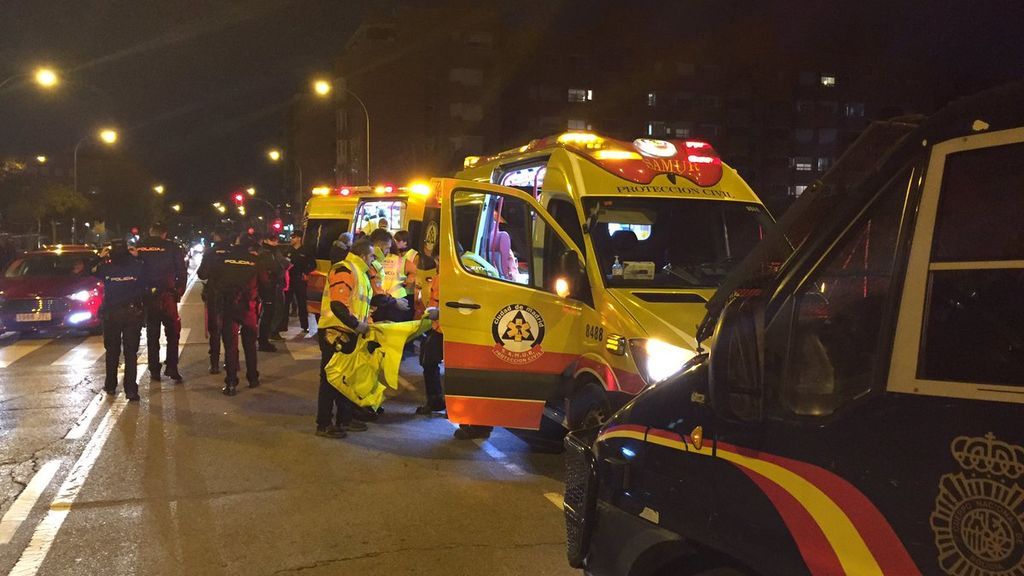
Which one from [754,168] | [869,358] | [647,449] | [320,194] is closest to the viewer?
[869,358]

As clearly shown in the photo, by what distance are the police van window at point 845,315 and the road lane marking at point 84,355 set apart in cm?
1080

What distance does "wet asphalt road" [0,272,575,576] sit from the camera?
14.6 ft

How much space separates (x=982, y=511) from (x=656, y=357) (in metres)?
3.34

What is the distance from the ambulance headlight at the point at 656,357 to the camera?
5.04m

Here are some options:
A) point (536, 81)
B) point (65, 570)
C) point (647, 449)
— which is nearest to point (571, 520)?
point (647, 449)

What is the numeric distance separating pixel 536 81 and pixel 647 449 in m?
57.3

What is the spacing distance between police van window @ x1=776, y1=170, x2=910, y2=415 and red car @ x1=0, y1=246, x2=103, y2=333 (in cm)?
1263

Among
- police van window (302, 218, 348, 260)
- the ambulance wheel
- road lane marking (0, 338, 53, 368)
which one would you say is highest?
police van window (302, 218, 348, 260)

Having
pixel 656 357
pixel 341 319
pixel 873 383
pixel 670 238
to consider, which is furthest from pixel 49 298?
pixel 873 383

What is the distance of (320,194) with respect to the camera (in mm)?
16672

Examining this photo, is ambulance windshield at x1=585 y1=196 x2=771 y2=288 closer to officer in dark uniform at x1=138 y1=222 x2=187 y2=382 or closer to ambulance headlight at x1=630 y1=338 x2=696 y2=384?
ambulance headlight at x1=630 y1=338 x2=696 y2=384

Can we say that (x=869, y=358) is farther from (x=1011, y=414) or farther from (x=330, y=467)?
(x=330, y=467)

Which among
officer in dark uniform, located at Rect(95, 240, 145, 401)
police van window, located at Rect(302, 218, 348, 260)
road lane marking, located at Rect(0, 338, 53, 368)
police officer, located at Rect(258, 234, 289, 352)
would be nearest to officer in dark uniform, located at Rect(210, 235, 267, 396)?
officer in dark uniform, located at Rect(95, 240, 145, 401)

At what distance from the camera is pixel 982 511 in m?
1.78
